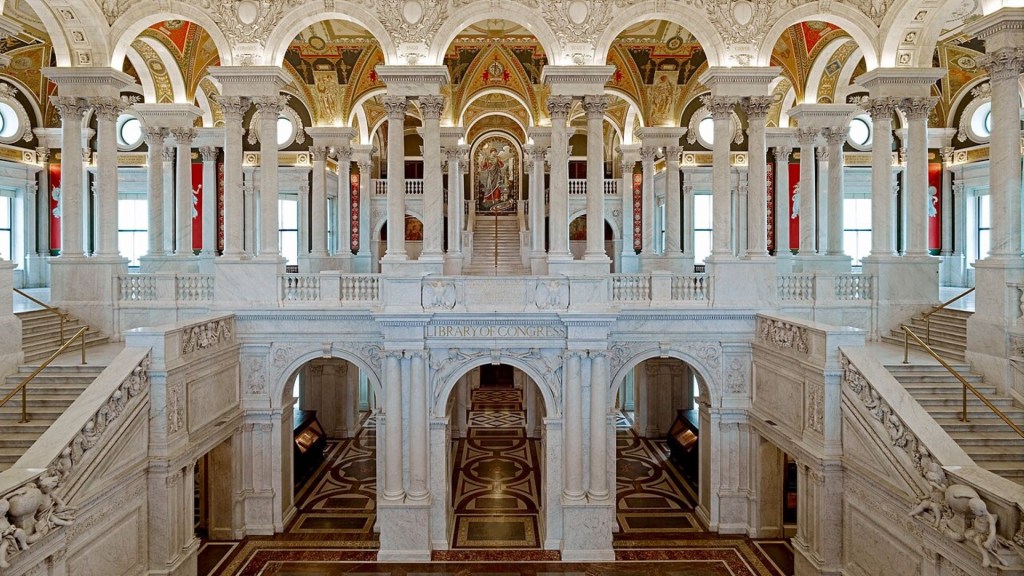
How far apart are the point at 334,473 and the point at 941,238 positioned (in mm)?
22208

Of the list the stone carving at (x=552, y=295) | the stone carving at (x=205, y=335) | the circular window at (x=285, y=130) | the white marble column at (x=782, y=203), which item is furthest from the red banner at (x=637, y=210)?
the stone carving at (x=205, y=335)

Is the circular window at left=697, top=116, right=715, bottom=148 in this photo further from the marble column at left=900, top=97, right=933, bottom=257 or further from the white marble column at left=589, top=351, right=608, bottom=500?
the white marble column at left=589, top=351, right=608, bottom=500

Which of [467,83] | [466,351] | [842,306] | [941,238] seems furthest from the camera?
[941,238]

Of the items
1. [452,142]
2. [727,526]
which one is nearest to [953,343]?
[727,526]

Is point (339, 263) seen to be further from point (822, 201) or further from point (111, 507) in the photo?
point (822, 201)

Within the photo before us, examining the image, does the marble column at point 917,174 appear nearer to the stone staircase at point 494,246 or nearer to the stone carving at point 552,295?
the stone carving at point 552,295

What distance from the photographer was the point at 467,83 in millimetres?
19719

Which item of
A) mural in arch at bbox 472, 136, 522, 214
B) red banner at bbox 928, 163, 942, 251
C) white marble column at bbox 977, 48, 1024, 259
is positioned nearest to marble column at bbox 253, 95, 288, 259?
white marble column at bbox 977, 48, 1024, 259

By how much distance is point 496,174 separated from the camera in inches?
1200

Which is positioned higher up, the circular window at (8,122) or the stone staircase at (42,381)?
the circular window at (8,122)

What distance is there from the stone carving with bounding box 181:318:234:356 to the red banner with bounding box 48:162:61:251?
14.3m

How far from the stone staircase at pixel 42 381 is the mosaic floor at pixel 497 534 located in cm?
418

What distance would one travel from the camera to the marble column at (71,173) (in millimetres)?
13625

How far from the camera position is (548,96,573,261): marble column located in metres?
13.8
